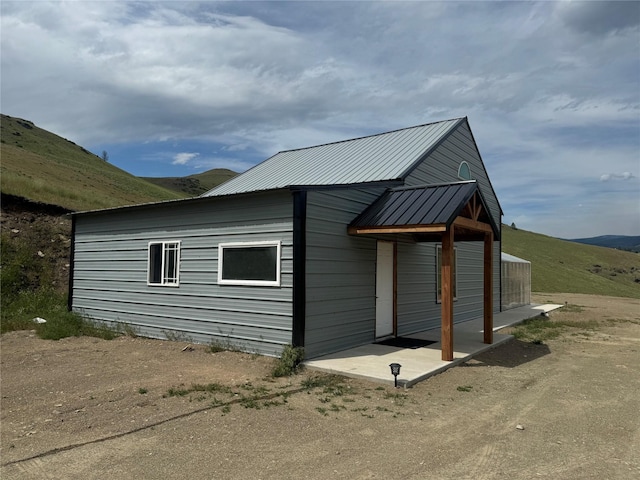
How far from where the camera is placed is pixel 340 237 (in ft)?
29.1

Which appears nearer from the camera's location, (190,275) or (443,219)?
(443,219)

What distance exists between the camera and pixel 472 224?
8.86m

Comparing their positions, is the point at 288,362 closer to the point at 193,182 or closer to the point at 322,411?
the point at 322,411

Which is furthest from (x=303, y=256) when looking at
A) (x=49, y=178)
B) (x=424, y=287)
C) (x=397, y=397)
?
(x=49, y=178)

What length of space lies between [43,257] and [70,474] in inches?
583

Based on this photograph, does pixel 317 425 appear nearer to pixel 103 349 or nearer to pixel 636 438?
pixel 636 438

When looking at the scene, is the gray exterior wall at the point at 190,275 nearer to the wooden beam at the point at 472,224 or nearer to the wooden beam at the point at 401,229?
the wooden beam at the point at 401,229

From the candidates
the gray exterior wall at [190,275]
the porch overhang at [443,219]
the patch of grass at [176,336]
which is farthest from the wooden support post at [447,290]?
the patch of grass at [176,336]

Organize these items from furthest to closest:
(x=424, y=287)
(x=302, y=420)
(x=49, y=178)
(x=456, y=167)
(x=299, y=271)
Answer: (x=49, y=178) < (x=456, y=167) < (x=424, y=287) < (x=299, y=271) < (x=302, y=420)

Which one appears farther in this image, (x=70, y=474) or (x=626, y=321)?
(x=626, y=321)

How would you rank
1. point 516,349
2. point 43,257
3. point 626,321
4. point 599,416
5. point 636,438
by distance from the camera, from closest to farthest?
point 636,438 < point 599,416 < point 516,349 < point 626,321 < point 43,257

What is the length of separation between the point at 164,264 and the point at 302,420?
637cm

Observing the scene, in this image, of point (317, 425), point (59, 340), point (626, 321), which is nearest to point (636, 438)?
point (317, 425)

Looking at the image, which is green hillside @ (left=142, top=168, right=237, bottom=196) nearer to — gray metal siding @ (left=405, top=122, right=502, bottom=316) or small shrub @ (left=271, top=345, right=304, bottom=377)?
gray metal siding @ (left=405, top=122, right=502, bottom=316)
